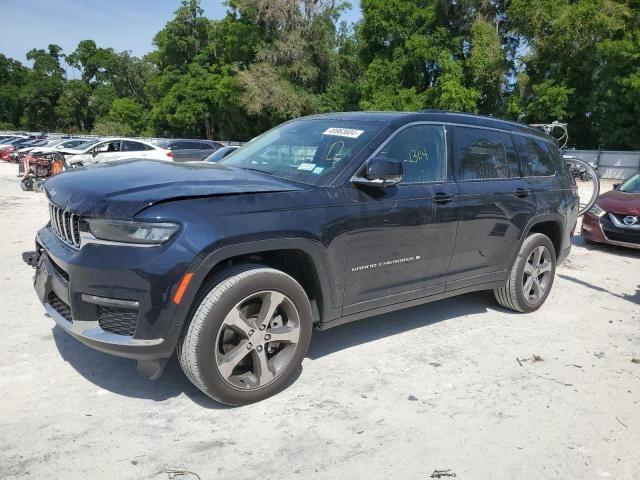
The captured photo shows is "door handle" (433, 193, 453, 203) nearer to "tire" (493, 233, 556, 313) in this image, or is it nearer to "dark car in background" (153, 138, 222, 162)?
"tire" (493, 233, 556, 313)

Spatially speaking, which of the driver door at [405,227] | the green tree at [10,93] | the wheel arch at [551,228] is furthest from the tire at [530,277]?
the green tree at [10,93]

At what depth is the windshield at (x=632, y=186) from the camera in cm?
962

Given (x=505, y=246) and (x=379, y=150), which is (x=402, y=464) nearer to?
(x=379, y=150)

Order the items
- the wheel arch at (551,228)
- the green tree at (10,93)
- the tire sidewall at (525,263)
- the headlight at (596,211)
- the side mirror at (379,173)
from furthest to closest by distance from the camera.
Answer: the green tree at (10,93) → the headlight at (596,211) → the wheel arch at (551,228) → the tire sidewall at (525,263) → the side mirror at (379,173)

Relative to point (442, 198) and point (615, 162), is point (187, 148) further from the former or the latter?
point (615, 162)

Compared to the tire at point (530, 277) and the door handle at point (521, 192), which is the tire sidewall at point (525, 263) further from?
the door handle at point (521, 192)

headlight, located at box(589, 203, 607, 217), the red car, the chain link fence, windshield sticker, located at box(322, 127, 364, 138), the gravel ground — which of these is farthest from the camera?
the chain link fence

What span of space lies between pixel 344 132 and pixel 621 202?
22.0 ft

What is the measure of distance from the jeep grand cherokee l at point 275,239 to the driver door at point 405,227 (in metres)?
0.01

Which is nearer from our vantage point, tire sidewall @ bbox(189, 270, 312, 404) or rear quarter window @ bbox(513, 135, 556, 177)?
tire sidewall @ bbox(189, 270, 312, 404)

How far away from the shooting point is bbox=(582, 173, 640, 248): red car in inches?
337

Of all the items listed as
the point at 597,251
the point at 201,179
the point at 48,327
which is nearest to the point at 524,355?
the point at 201,179

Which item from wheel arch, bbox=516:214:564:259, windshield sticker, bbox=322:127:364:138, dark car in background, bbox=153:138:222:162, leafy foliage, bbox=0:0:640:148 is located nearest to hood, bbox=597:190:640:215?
wheel arch, bbox=516:214:564:259

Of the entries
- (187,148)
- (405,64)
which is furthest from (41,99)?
(187,148)
